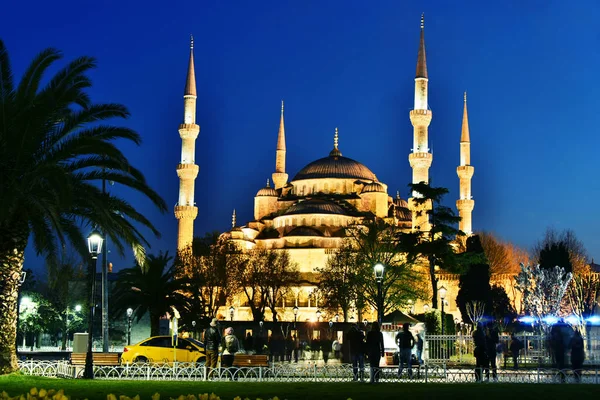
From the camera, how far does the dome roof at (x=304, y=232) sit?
194 ft

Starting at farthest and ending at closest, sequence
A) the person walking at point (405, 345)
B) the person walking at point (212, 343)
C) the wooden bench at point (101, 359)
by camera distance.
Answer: the wooden bench at point (101, 359) → the person walking at point (405, 345) → the person walking at point (212, 343)

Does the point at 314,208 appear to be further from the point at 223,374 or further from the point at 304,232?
the point at 223,374

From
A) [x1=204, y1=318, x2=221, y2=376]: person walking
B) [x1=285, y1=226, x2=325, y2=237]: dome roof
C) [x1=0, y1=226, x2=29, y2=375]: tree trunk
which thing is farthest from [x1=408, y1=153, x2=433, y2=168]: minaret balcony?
[x1=0, y1=226, x2=29, y2=375]: tree trunk

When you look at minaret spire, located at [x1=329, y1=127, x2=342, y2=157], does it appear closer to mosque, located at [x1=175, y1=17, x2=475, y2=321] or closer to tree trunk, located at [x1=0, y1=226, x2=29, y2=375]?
mosque, located at [x1=175, y1=17, x2=475, y2=321]

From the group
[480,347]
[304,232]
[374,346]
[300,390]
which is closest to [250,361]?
[374,346]

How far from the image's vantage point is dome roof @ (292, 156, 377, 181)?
69.8m

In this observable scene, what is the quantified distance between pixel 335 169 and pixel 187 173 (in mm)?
18401

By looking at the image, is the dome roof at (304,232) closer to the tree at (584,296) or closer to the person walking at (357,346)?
the tree at (584,296)

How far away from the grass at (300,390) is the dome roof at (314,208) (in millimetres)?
47031

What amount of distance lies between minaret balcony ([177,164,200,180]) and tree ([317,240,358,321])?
11.3 metres

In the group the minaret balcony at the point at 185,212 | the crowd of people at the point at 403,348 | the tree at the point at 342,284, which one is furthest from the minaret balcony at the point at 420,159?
the crowd of people at the point at 403,348

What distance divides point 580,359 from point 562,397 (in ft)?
16.4

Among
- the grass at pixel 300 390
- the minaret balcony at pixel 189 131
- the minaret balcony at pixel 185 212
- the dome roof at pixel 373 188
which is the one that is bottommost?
the grass at pixel 300 390

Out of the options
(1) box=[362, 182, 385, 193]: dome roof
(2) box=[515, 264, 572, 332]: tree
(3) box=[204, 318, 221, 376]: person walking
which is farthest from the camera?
(1) box=[362, 182, 385, 193]: dome roof
